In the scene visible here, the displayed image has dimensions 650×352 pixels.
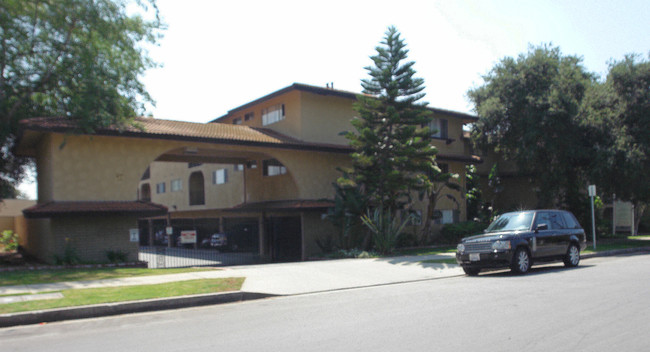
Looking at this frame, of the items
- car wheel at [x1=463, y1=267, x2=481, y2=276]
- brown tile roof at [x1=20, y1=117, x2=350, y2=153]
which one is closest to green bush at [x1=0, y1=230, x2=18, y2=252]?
brown tile roof at [x1=20, y1=117, x2=350, y2=153]

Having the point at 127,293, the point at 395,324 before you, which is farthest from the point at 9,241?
the point at 395,324

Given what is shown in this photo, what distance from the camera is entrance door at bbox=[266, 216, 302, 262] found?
961 inches

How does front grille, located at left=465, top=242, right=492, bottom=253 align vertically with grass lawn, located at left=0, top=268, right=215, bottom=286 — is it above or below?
above

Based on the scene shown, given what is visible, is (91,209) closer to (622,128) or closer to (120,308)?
(120,308)

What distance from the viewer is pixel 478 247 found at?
13.3m

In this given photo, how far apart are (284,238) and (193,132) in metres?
7.21

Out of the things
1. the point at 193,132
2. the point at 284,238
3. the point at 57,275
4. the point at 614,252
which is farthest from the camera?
the point at 284,238

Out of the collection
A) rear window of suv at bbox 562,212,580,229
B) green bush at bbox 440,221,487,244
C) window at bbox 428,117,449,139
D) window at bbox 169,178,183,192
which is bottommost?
green bush at bbox 440,221,487,244

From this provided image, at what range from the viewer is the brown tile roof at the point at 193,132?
17656 millimetres

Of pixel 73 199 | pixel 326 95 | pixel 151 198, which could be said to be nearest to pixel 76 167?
pixel 73 199

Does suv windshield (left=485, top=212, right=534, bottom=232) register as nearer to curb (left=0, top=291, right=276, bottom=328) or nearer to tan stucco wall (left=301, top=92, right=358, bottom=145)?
curb (left=0, top=291, right=276, bottom=328)

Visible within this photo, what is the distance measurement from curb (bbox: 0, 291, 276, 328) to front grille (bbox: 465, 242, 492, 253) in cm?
573

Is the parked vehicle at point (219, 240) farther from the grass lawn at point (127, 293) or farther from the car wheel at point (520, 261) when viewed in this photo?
the car wheel at point (520, 261)

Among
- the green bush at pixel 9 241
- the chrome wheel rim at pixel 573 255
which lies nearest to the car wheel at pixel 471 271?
the chrome wheel rim at pixel 573 255
